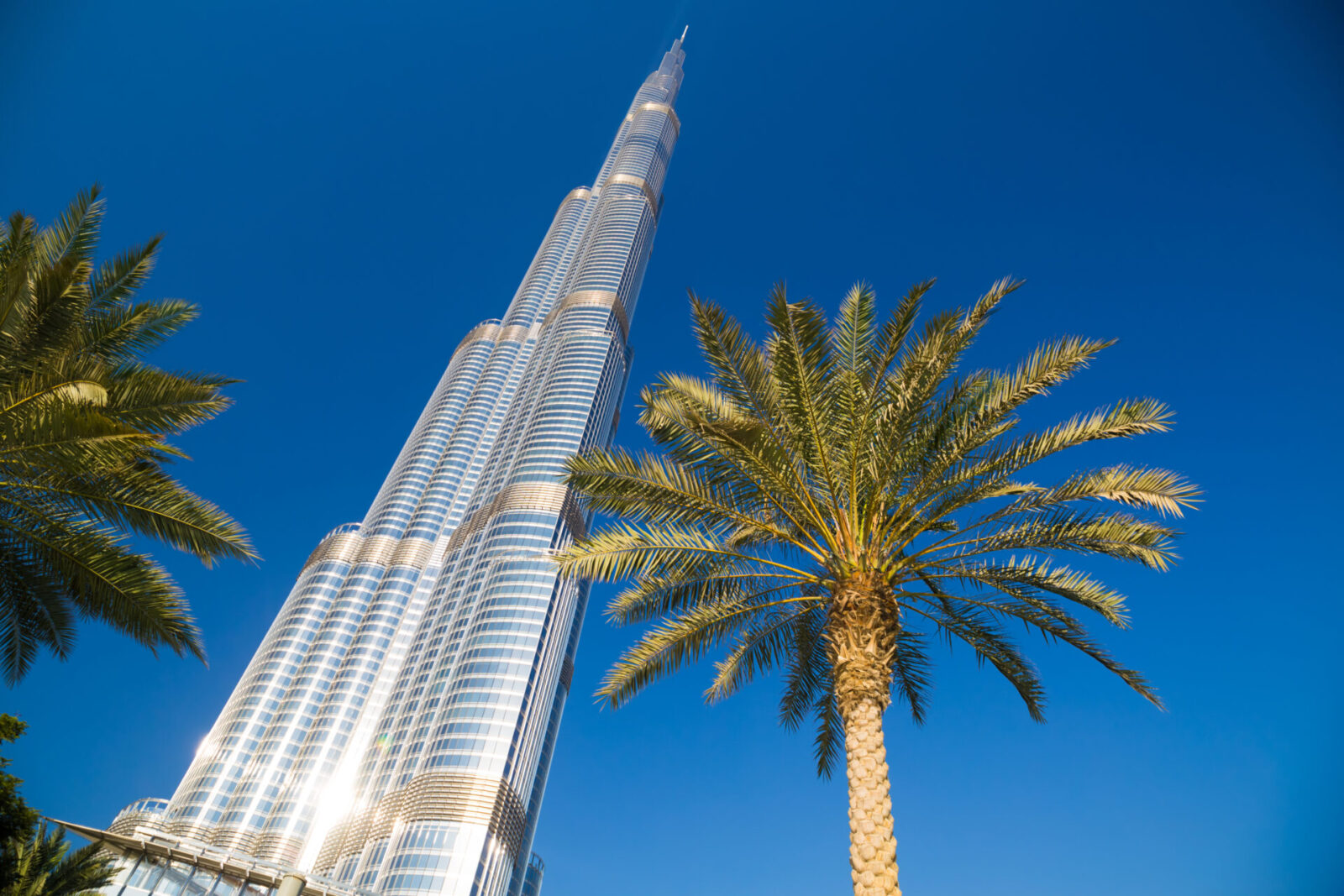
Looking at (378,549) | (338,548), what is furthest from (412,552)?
(338,548)

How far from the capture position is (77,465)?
429 inches

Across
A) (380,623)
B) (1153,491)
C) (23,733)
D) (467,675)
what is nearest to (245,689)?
(380,623)

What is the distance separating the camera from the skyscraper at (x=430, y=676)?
108125mm

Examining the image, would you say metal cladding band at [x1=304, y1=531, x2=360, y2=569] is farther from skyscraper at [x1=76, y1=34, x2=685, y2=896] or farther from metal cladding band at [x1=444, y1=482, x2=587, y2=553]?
metal cladding band at [x1=444, y1=482, x2=587, y2=553]

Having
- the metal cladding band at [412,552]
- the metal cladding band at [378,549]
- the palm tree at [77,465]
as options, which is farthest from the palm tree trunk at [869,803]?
the metal cladding band at [378,549]

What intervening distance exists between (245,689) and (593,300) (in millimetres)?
109527

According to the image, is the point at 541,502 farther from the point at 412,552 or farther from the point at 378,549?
the point at 378,549

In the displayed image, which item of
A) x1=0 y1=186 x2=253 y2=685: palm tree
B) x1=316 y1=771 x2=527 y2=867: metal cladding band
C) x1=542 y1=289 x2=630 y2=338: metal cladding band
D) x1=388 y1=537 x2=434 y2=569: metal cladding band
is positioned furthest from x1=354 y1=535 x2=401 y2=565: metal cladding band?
x1=0 y1=186 x2=253 y2=685: palm tree

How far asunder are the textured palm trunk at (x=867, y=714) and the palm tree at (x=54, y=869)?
1934 centimetres

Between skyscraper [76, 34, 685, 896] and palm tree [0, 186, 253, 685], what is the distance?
9282cm

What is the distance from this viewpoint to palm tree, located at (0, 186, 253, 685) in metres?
10.8

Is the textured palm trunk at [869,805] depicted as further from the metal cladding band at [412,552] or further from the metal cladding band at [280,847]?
the metal cladding band at [412,552]

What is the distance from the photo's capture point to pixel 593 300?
18725 centimetres

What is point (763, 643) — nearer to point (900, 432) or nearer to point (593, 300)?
point (900, 432)
